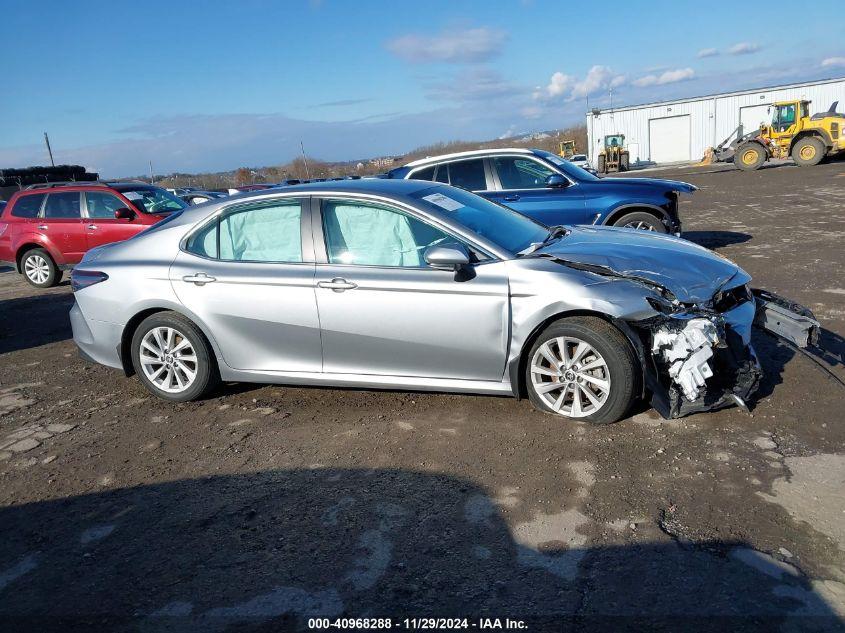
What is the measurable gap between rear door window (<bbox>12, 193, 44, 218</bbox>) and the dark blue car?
6817 millimetres

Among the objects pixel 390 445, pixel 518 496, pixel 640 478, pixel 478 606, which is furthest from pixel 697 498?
pixel 390 445

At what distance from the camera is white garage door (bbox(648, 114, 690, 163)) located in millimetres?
51031

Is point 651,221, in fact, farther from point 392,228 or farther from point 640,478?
point 640,478

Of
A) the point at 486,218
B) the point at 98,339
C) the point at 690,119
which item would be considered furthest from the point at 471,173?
the point at 690,119

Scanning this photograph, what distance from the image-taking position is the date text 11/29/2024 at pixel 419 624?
2625mm

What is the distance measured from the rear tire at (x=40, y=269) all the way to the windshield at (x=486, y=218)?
9.24m

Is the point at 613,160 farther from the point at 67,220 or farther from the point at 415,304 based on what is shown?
the point at 415,304

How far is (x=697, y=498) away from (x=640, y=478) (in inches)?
12.8

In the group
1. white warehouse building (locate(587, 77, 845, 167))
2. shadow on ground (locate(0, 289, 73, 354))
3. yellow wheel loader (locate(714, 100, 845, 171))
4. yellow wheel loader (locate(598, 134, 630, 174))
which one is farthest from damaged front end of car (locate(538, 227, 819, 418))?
white warehouse building (locate(587, 77, 845, 167))

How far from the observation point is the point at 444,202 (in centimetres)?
500

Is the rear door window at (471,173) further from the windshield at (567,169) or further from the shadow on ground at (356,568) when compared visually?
the shadow on ground at (356,568)

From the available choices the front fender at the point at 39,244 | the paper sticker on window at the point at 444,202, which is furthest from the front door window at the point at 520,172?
the front fender at the point at 39,244

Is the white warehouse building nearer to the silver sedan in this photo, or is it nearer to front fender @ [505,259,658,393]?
the silver sedan

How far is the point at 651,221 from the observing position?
29.7 feet
